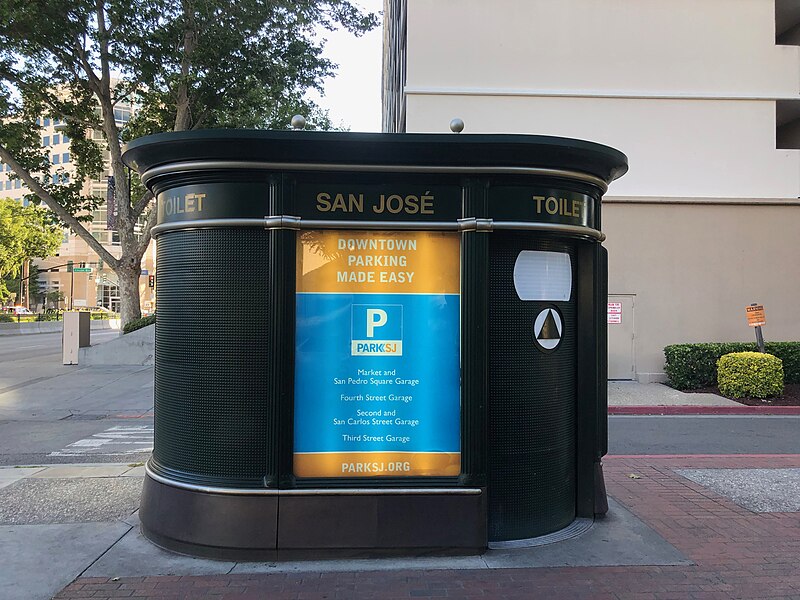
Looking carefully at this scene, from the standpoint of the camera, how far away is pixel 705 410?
12.1 metres

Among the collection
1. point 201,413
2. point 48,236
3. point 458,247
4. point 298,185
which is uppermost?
point 48,236

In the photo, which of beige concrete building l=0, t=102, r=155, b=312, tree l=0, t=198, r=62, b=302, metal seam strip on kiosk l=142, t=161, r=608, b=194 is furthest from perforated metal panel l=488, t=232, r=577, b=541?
beige concrete building l=0, t=102, r=155, b=312

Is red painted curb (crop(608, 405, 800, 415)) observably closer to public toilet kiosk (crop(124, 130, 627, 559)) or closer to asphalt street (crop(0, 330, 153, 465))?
public toilet kiosk (crop(124, 130, 627, 559))

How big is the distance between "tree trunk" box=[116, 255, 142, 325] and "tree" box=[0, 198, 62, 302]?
30.1 metres

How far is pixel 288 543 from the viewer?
13.9ft

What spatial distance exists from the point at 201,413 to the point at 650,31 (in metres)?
Answer: 15.6

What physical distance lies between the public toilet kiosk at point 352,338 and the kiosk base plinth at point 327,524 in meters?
0.01

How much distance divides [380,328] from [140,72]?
707 inches

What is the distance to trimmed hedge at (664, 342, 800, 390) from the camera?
1414 centimetres

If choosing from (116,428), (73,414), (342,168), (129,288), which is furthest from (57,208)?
(342,168)

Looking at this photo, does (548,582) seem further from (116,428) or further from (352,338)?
(116,428)

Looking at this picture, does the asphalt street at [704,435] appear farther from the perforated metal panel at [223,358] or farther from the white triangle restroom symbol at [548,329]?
the perforated metal panel at [223,358]

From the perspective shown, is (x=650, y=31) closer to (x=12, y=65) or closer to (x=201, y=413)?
(x=201, y=413)

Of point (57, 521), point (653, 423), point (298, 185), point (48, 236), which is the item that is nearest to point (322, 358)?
point (298, 185)
